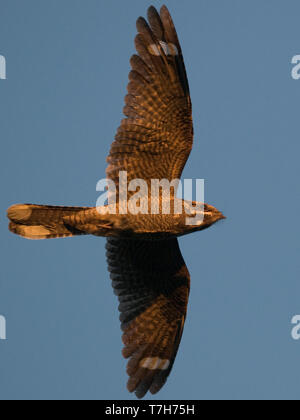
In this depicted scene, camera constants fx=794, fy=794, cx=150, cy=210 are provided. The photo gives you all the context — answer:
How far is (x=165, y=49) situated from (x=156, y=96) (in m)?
0.58

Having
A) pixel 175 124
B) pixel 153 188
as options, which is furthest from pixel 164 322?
pixel 175 124

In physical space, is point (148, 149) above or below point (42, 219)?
above

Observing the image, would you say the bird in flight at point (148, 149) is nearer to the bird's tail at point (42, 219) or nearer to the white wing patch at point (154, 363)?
the bird's tail at point (42, 219)

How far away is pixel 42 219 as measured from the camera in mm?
9602

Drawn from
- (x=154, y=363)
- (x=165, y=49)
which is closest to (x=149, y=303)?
(x=154, y=363)

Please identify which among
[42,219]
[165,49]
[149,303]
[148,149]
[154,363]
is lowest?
[154,363]

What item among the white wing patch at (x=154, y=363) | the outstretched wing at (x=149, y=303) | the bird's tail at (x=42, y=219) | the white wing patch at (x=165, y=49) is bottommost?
the white wing patch at (x=154, y=363)

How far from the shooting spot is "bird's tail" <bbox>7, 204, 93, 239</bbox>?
9.54 m

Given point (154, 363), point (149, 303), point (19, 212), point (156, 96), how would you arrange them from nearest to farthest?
point (19, 212) < point (156, 96) < point (154, 363) < point (149, 303)

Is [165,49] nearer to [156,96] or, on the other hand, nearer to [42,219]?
[156,96]

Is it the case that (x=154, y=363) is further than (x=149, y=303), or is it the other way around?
(x=149, y=303)

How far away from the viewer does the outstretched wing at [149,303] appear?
35.1ft

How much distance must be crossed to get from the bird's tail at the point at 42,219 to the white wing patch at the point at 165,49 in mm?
2060

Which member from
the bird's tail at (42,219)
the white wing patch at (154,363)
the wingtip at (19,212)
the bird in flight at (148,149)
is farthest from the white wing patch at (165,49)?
the white wing patch at (154,363)
